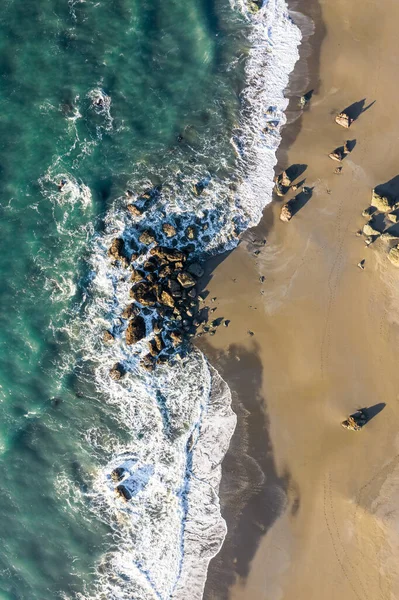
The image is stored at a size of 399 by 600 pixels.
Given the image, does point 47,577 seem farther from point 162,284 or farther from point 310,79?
point 310,79

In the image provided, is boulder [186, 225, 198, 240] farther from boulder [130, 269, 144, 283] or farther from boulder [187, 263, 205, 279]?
boulder [130, 269, 144, 283]

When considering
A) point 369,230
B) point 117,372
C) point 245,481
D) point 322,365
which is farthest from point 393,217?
point 117,372

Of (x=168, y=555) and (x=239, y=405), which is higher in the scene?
(x=239, y=405)

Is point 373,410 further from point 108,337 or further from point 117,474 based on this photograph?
point 108,337

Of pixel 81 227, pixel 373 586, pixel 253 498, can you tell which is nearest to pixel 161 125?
pixel 81 227

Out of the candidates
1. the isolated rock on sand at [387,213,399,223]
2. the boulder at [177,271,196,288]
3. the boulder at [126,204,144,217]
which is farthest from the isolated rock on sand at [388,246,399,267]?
the boulder at [126,204,144,217]

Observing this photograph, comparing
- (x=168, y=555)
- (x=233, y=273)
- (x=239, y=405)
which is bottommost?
(x=168, y=555)
